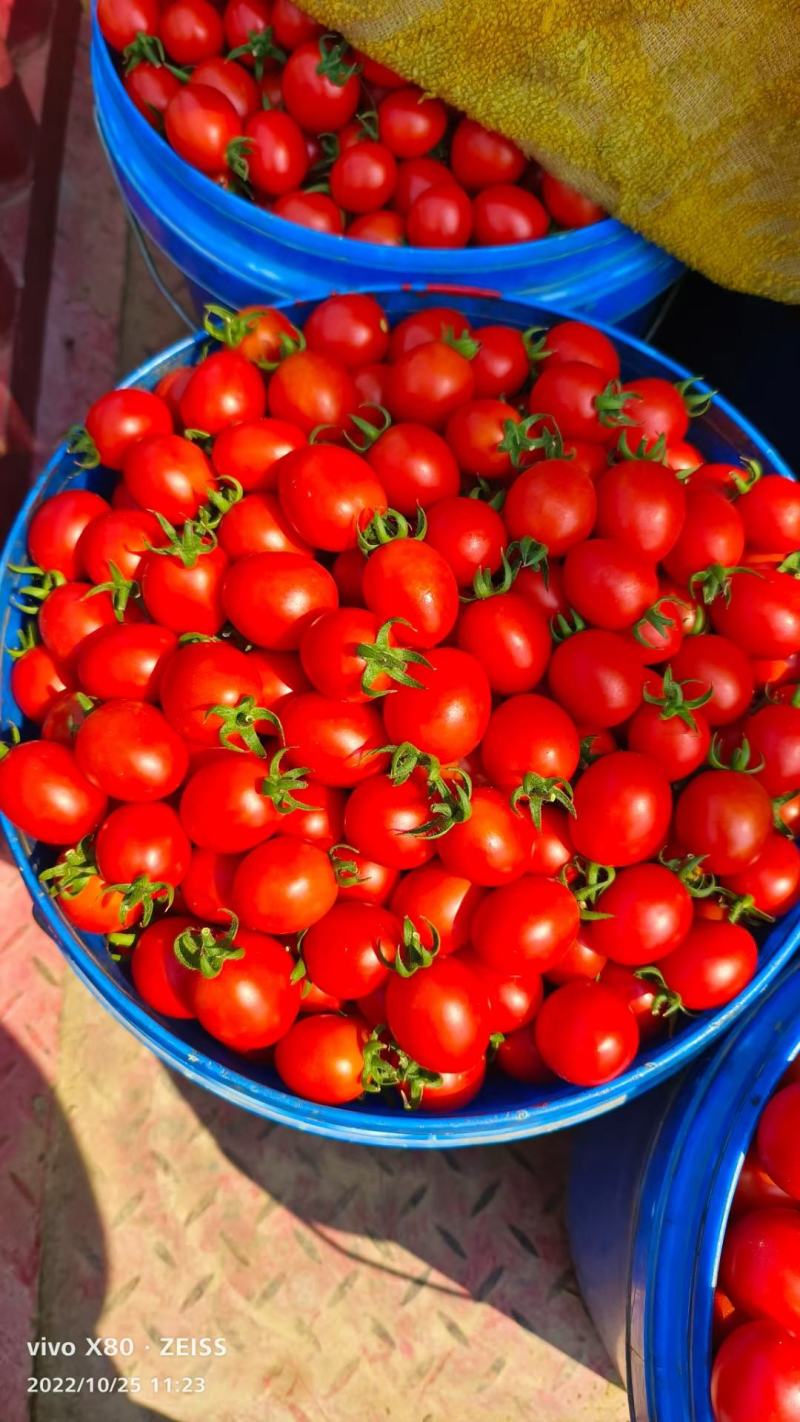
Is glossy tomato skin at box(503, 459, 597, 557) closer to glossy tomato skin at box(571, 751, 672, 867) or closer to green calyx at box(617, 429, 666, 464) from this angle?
green calyx at box(617, 429, 666, 464)

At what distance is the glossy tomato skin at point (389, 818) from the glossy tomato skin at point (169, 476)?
0.48 meters

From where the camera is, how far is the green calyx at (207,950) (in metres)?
1.14

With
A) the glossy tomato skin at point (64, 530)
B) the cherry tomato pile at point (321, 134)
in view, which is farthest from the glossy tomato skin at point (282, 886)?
the cherry tomato pile at point (321, 134)

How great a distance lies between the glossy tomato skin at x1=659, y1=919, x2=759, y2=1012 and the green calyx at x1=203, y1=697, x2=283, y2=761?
57 cm

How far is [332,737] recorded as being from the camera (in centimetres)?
116

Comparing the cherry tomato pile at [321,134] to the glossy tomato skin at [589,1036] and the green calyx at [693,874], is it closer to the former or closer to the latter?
the green calyx at [693,874]

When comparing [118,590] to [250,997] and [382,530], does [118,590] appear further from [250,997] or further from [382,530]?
[250,997]

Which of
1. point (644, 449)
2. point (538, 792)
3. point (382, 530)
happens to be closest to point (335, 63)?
point (644, 449)

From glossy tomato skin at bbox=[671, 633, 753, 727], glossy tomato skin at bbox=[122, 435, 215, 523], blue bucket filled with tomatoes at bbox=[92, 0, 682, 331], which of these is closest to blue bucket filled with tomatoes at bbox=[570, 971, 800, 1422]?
glossy tomato skin at bbox=[671, 633, 753, 727]

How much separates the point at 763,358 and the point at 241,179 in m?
1.06

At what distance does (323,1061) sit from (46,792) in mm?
471

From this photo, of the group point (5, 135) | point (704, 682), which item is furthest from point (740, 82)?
point (5, 135)

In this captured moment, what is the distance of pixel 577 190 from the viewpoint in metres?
1.76

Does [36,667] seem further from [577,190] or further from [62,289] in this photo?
[62,289]
